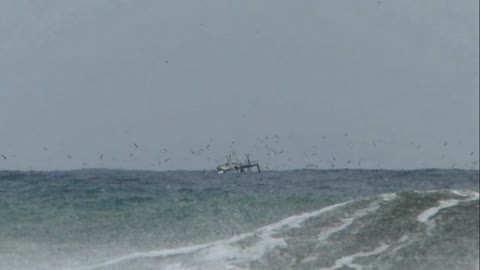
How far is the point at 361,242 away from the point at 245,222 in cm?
690

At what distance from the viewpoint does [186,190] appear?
1142 inches

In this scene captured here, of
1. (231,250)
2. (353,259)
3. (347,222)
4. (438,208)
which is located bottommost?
(353,259)

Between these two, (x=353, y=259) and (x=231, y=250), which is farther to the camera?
(x=231, y=250)

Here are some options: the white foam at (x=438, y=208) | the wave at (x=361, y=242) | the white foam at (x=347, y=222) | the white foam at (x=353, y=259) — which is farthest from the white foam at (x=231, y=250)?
the white foam at (x=438, y=208)

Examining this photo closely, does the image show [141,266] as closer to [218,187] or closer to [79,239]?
[79,239]

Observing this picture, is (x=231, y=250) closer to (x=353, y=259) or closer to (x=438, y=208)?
(x=353, y=259)

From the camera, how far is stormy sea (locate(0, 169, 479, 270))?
45.3 ft

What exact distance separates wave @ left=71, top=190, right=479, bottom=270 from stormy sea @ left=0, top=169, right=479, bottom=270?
0.02 metres

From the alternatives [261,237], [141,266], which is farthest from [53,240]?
[261,237]

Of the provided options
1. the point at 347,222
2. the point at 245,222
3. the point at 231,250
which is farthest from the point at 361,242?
the point at 245,222

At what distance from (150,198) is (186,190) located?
8.08 ft

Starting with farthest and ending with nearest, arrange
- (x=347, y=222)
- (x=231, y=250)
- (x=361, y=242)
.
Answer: (x=347, y=222), (x=231, y=250), (x=361, y=242)

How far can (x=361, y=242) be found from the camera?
1412 centimetres

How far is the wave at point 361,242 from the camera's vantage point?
13.3 metres
